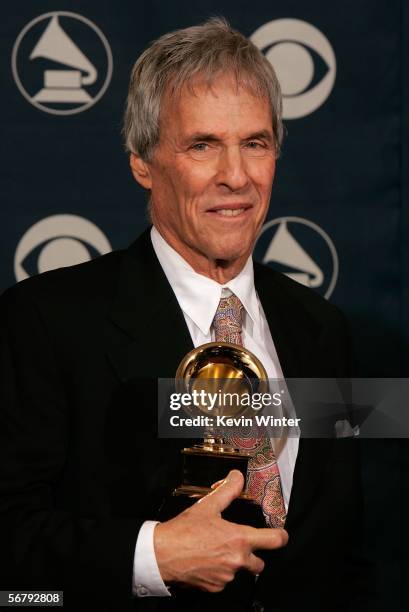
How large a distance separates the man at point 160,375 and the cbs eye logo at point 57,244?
16.4 inches

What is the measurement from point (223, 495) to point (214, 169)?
510mm

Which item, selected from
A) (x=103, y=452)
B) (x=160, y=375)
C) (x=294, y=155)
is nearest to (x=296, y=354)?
(x=160, y=375)

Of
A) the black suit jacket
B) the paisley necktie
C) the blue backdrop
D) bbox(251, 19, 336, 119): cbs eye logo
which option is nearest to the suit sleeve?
the black suit jacket

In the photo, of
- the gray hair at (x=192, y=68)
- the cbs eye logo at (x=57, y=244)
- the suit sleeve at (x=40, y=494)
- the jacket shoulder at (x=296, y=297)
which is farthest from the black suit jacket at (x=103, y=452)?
the cbs eye logo at (x=57, y=244)

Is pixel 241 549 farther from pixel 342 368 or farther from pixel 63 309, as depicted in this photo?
pixel 342 368

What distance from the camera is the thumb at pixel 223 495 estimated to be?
139cm

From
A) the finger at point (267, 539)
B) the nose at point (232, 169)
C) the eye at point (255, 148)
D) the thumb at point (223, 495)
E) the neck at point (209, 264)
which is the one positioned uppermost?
the eye at point (255, 148)

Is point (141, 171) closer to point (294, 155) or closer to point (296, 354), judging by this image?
point (296, 354)

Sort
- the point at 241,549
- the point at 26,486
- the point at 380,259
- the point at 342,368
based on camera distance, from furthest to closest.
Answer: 1. the point at 380,259
2. the point at 342,368
3. the point at 26,486
4. the point at 241,549

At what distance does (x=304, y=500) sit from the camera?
164cm

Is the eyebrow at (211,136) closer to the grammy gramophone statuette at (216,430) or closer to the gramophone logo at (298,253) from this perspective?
the grammy gramophone statuette at (216,430)

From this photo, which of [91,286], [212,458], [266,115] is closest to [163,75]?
[266,115]

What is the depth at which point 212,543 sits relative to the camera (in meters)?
1.38

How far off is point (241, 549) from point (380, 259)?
99 cm
